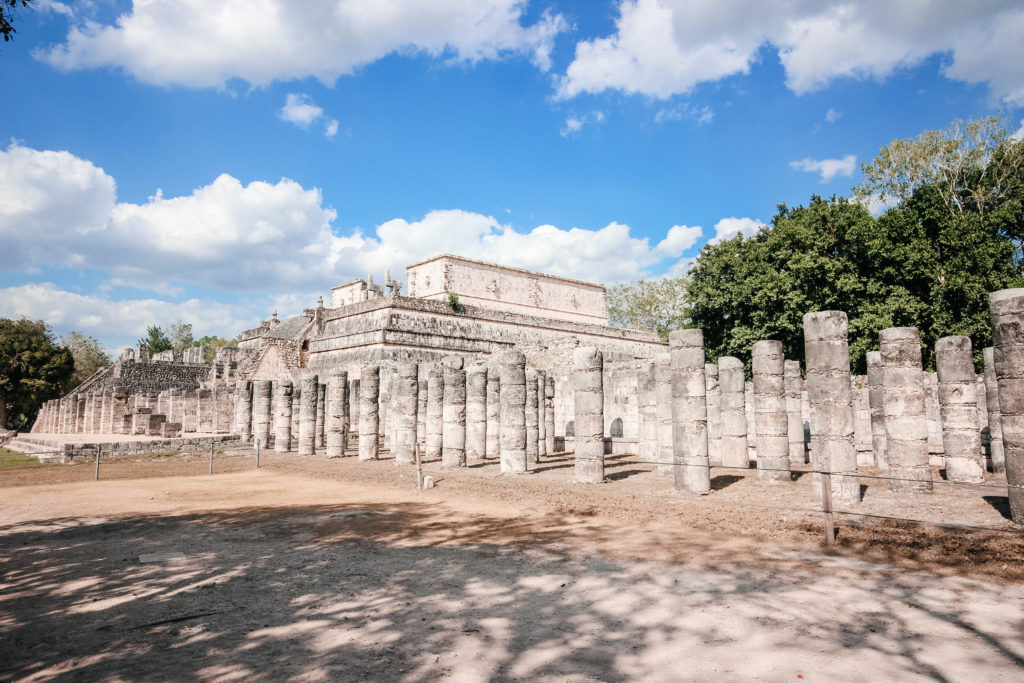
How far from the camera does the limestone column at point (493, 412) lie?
1891 centimetres

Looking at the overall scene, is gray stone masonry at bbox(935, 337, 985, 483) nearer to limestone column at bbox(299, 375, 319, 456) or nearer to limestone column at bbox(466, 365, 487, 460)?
limestone column at bbox(466, 365, 487, 460)

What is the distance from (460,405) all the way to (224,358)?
82.9 ft

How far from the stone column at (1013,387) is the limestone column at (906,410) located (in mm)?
2824

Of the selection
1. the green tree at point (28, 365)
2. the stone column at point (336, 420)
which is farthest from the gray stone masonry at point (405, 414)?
the green tree at point (28, 365)

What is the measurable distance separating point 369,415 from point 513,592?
1508cm

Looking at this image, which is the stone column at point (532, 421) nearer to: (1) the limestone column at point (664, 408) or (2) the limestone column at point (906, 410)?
(1) the limestone column at point (664, 408)

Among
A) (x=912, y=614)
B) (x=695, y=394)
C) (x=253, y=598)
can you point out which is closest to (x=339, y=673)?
(x=253, y=598)

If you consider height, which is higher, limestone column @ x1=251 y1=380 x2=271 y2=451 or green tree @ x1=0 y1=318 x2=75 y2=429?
green tree @ x1=0 y1=318 x2=75 y2=429

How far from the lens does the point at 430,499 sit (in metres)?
11.4

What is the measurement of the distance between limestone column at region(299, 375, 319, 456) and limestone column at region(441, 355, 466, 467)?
7.48 metres

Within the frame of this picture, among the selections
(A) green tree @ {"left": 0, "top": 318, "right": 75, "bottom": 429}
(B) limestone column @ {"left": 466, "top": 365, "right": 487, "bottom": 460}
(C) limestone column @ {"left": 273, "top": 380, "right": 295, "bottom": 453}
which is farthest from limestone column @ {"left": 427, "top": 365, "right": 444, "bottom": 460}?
(A) green tree @ {"left": 0, "top": 318, "right": 75, "bottom": 429}

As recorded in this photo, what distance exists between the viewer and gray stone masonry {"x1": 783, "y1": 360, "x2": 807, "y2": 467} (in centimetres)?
1703

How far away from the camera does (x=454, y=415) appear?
1688 centimetres

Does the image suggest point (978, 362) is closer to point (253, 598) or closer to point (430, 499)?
point (430, 499)
